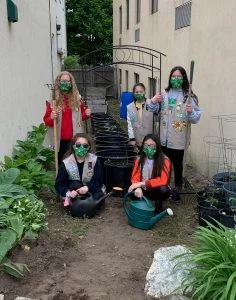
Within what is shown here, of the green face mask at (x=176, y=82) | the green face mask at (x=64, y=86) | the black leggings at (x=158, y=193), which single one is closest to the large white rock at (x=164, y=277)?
the black leggings at (x=158, y=193)

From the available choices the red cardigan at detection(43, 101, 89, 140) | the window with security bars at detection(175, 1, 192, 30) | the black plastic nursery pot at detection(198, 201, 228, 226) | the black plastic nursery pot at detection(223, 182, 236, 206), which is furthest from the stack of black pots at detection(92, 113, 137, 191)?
the window with security bars at detection(175, 1, 192, 30)

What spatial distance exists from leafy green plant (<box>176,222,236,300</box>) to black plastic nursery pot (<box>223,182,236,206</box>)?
2.99 feet

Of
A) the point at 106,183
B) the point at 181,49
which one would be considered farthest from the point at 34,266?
the point at 181,49

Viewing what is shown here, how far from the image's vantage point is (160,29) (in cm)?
951

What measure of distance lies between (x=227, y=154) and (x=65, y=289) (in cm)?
294

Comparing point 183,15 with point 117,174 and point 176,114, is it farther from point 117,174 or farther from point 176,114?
point 117,174

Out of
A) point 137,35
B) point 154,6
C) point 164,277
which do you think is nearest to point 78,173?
point 164,277

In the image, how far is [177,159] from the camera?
16.9 feet

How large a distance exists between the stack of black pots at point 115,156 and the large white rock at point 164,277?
2.08 meters

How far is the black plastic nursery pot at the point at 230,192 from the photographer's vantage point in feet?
12.8

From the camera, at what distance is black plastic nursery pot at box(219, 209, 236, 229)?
3833mm

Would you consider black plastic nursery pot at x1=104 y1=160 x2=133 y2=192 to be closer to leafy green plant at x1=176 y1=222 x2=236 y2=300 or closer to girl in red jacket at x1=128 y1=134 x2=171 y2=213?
girl in red jacket at x1=128 y1=134 x2=171 y2=213

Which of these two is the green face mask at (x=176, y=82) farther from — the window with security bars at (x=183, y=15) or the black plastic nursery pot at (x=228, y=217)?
the window with security bars at (x=183, y=15)

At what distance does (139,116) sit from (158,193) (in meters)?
1.31
